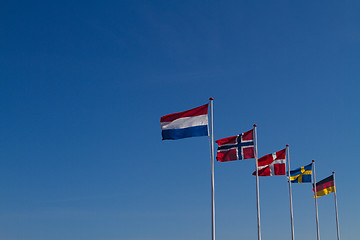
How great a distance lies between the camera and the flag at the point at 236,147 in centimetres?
3872

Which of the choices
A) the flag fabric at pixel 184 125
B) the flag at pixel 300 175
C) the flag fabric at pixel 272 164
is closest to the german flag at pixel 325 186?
the flag at pixel 300 175

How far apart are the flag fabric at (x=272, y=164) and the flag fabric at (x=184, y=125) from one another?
12.9 metres

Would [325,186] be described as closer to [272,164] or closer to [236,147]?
[272,164]

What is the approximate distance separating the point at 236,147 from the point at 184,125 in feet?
22.9

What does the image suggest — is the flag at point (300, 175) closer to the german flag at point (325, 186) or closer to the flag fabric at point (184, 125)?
the german flag at point (325, 186)

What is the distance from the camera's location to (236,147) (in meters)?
39.3

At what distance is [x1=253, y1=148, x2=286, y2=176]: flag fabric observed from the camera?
4528cm

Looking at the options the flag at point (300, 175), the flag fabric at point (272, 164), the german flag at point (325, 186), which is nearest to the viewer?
the flag fabric at point (272, 164)

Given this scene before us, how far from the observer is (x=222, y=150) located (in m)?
38.8

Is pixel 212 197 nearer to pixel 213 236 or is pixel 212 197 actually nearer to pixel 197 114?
pixel 213 236

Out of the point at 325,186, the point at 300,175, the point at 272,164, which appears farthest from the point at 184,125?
the point at 325,186

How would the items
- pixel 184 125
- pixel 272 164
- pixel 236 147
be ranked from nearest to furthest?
pixel 184 125 → pixel 236 147 → pixel 272 164

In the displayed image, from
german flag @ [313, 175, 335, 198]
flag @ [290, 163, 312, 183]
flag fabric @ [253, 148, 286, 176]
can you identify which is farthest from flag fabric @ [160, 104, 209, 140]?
german flag @ [313, 175, 335, 198]

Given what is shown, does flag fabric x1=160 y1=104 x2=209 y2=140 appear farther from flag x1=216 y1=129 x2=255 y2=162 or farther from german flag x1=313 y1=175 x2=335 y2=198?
german flag x1=313 y1=175 x2=335 y2=198
